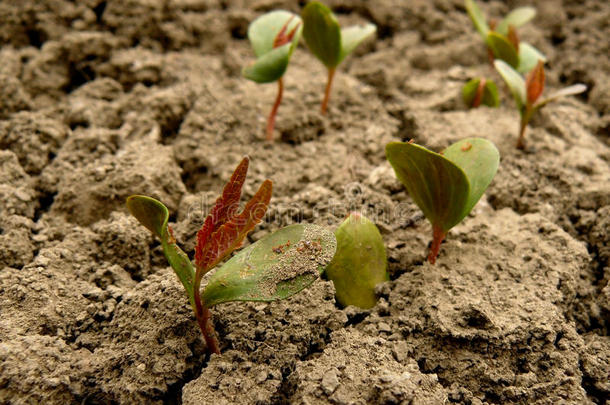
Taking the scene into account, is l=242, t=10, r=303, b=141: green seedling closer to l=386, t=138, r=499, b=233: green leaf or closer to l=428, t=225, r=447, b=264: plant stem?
l=386, t=138, r=499, b=233: green leaf

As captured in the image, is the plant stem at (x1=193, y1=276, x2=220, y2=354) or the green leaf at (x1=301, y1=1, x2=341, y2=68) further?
the green leaf at (x1=301, y1=1, x2=341, y2=68)

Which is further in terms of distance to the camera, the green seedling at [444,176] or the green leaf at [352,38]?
the green leaf at [352,38]

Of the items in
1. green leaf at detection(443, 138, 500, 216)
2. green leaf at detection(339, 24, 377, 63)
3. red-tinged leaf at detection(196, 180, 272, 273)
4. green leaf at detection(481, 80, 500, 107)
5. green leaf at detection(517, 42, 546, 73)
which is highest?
red-tinged leaf at detection(196, 180, 272, 273)

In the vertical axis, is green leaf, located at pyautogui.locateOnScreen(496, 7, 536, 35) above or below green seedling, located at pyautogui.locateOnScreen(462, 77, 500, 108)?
above

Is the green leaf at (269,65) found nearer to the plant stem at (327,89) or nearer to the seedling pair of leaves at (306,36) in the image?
the seedling pair of leaves at (306,36)

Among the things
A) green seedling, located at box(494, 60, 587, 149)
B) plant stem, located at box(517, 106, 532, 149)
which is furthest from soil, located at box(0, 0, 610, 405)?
green seedling, located at box(494, 60, 587, 149)

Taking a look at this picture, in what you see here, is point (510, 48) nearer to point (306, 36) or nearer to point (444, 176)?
point (306, 36)

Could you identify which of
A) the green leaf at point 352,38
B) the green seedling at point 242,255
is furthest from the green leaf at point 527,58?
the green seedling at point 242,255

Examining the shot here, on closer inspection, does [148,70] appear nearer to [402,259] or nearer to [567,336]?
[402,259]

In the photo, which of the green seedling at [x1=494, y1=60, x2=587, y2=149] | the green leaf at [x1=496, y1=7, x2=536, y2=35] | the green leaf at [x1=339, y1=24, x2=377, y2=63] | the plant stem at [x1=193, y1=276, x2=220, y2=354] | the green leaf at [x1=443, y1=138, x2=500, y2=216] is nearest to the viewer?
the plant stem at [x1=193, y1=276, x2=220, y2=354]
